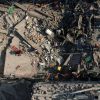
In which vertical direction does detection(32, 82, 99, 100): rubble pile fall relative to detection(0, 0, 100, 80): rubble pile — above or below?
below

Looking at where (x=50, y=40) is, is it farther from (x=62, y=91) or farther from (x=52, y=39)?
(x=62, y=91)

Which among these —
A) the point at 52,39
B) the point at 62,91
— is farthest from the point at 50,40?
the point at 62,91

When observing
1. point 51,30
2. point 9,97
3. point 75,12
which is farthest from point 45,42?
point 9,97

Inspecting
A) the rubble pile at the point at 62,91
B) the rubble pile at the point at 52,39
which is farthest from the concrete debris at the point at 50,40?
the rubble pile at the point at 62,91

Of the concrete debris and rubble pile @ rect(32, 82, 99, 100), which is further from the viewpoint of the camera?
the concrete debris

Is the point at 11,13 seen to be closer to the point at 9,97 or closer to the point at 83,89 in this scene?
the point at 9,97

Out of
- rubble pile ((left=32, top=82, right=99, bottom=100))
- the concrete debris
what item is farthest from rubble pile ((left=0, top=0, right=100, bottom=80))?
rubble pile ((left=32, top=82, right=99, bottom=100))

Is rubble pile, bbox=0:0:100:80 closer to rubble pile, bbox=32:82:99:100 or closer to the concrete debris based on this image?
the concrete debris

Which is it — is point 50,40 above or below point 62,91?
above

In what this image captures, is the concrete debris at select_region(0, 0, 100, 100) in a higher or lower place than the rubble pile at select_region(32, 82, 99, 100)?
higher

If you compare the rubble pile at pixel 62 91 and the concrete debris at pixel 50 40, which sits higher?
the concrete debris at pixel 50 40

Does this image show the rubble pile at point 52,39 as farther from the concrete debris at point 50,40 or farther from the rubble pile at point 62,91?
the rubble pile at point 62,91
